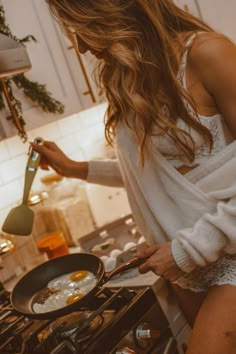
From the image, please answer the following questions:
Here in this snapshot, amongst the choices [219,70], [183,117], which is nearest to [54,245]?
[183,117]

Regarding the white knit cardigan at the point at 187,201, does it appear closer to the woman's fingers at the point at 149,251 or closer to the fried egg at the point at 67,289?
the woman's fingers at the point at 149,251

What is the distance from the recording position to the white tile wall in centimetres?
190

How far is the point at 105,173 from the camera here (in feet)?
4.86

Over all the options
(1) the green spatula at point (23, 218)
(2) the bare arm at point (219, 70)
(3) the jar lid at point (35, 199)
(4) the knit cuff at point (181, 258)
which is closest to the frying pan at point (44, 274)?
(1) the green spatula at point (23, 218)

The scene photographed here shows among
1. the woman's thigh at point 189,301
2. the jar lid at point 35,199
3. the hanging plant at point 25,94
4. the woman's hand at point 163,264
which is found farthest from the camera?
the jar lid at point 35,199

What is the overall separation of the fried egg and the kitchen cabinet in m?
0.50

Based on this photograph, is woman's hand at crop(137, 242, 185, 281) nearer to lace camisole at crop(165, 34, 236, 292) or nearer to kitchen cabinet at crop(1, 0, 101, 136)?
lace camisole at crop(165, 34, 236, 292)

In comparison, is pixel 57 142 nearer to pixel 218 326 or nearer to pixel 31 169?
pixel 31 169

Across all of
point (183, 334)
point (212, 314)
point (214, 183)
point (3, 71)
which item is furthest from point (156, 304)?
point (3, 71)

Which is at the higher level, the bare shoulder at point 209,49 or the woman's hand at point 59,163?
the bare shoulder at point 209,49

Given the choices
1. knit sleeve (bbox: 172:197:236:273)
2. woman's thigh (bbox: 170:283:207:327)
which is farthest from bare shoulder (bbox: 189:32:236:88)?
woman's thigh (bbox: 170:283:207:327)

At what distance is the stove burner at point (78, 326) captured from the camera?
109cm

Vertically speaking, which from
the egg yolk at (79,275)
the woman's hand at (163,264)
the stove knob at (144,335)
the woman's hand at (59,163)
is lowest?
the stove knob at (144,335)

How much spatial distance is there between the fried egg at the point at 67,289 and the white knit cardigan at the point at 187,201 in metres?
0.24
